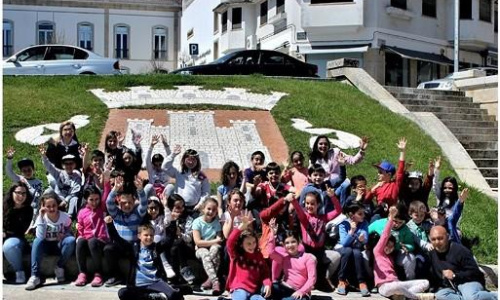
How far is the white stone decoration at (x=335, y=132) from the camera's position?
12.9 m

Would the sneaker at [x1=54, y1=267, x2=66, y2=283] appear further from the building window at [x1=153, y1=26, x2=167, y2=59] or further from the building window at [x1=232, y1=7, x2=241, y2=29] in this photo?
the building window at [x1=153, y1=26, x2=167, y2=59]

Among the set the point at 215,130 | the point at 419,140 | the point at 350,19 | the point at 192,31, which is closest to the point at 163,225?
the point at 215,130

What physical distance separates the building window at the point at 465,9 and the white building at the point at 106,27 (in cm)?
2309

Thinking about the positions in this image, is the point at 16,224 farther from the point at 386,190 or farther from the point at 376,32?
the point at 376,32

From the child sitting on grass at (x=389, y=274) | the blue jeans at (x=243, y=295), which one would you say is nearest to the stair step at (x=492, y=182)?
the child sitting on grass at (x=389, y=274)

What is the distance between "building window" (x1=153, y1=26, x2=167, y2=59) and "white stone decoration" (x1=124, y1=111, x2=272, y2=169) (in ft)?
129

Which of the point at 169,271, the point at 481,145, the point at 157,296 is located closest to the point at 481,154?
the point at 481,145

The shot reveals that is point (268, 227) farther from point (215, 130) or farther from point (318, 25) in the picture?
point (318, 25)

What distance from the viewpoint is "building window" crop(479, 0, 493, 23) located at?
36.5 meters

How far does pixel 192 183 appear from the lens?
8555 millimetres

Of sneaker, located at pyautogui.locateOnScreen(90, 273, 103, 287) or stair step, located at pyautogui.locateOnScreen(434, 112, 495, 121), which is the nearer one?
sneaker, located at pyautogui.locateOnScreen(90, 273, 103, 287)

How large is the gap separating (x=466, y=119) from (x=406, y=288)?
33.0 ft

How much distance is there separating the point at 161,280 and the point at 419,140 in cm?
824

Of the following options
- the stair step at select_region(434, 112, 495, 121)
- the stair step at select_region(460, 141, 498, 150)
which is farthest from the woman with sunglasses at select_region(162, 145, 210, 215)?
the stair step at select_region(434, 112, 495, 121)
